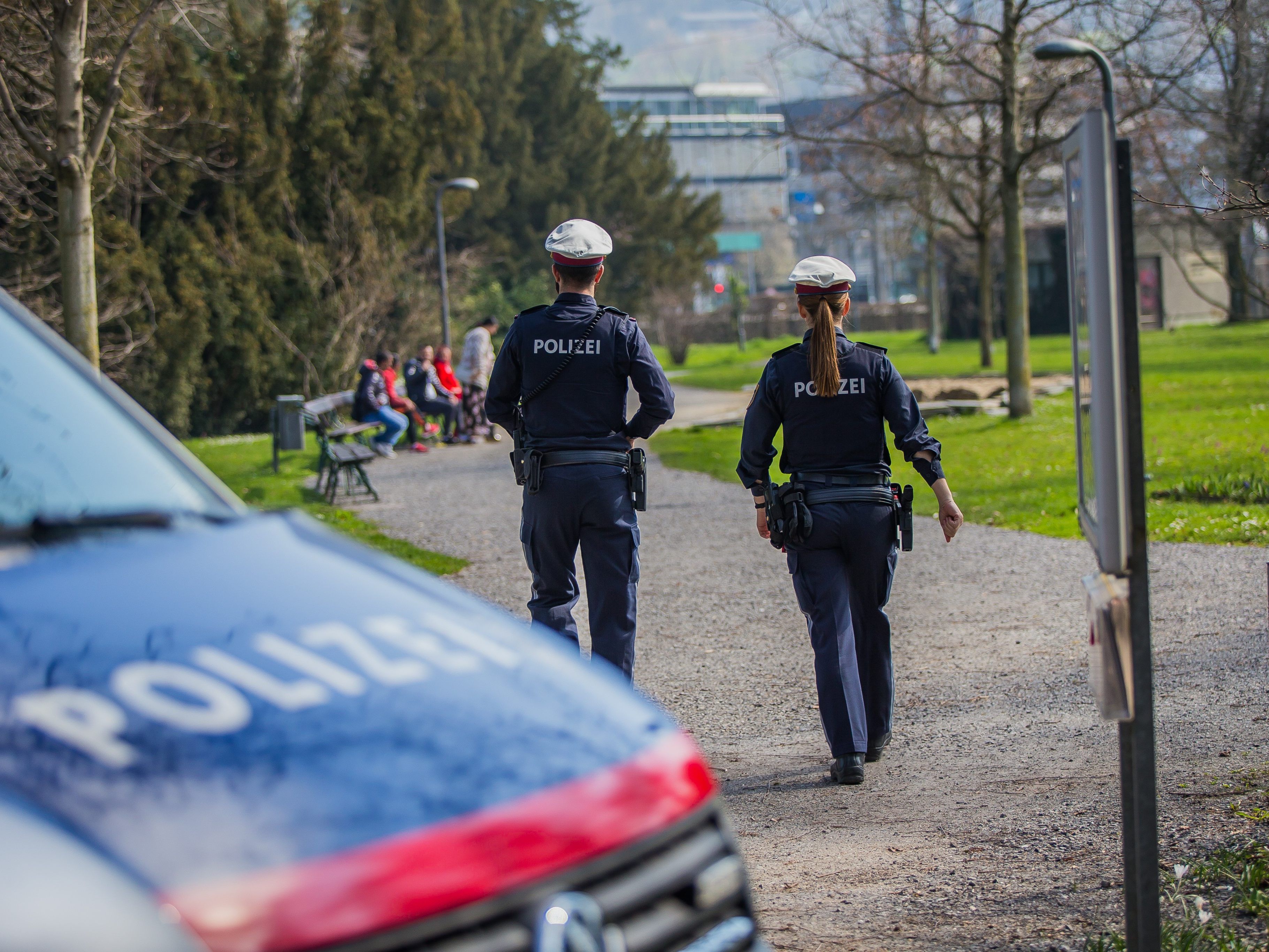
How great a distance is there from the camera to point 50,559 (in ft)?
6.48

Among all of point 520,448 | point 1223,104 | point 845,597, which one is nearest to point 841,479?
point 845,597

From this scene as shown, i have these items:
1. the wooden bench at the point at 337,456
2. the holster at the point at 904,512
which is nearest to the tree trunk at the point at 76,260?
the wooden bench at the point at 337,456

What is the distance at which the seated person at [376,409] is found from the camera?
67.1ft

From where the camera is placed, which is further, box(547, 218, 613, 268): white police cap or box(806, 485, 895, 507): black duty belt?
box(547, 218, 613, 268): white police cap

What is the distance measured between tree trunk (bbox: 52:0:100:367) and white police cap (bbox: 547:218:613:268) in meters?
8.00

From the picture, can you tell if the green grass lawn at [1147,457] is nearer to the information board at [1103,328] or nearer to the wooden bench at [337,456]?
the wooden bench at [337,456]

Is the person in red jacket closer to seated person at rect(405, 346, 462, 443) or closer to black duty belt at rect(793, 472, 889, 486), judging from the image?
seated person at rect(405, 346, 462, 443)

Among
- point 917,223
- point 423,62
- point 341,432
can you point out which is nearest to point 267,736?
point 341,432

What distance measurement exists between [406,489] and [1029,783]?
41.0 feet

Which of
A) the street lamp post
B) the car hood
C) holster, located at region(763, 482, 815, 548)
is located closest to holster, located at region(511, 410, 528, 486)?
holster, located at region(763, 482, 815, 548)

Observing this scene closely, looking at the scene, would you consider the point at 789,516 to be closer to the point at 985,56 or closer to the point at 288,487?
the point at 288,487

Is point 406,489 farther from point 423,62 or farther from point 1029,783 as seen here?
point 423,62

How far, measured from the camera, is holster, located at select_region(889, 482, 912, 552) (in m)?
5.48

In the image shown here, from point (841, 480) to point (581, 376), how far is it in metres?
1.18
